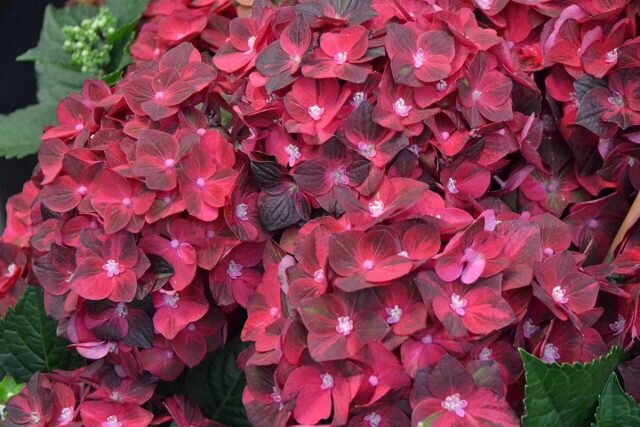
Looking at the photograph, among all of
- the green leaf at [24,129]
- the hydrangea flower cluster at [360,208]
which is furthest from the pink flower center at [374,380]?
the green leaf at [24,129]

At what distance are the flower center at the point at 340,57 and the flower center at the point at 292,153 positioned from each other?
0.33ft

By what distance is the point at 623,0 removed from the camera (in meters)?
0.92

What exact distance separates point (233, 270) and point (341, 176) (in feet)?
0.53

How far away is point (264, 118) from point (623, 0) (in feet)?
1.38

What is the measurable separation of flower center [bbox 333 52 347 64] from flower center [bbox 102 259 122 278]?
32 centimetres

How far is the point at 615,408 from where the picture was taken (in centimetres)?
82

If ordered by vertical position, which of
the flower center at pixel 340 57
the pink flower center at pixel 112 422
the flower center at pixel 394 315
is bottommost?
the pink flower center at pixel 112 422

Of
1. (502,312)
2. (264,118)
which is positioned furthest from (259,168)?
(502,312)

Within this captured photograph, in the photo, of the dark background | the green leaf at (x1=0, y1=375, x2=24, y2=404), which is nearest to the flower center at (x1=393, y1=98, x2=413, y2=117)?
the green leaf at (x1=0, y1=375, x2=24, y2=404)

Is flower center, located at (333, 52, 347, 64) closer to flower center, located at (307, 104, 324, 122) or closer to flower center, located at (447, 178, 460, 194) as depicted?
flower center, located at (307, 104, 324, 122)

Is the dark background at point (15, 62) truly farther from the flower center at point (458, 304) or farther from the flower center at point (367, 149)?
the flower center at point (458, 304)

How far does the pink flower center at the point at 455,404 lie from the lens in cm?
74

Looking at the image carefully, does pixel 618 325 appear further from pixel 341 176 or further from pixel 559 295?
pixel 341 176

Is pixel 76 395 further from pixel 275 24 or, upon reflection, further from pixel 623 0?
pixel 623 0
